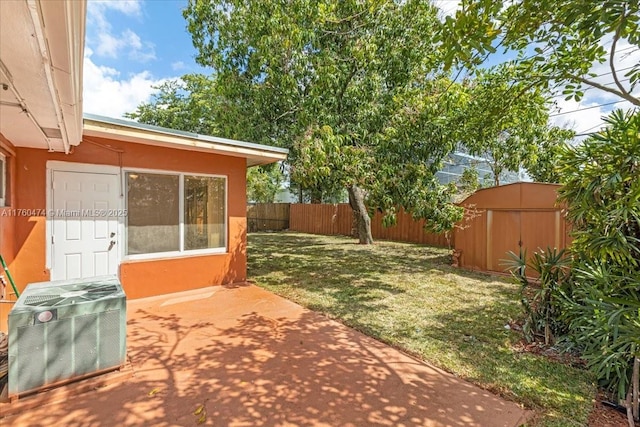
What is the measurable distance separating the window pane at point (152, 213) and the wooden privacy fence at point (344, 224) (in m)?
8.40

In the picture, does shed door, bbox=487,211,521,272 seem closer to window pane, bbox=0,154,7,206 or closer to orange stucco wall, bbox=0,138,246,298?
orange stucco wall, bbox=0,138,246,298

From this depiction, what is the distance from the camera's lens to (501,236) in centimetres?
737

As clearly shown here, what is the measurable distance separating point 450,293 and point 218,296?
4.17 m

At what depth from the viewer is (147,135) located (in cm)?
450

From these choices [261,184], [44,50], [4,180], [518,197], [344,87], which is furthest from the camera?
[261,184]

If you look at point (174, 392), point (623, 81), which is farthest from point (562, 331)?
point (174, 392)

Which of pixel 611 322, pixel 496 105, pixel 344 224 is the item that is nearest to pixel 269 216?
pixel 344 224

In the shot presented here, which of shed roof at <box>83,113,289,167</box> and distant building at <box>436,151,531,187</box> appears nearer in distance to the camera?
shed roof at <box>83,113,289,167</box>

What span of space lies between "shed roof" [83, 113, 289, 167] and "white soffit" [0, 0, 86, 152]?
1.04 meters

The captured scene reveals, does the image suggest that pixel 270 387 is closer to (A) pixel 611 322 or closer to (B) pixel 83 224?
(A) pixel 611 322

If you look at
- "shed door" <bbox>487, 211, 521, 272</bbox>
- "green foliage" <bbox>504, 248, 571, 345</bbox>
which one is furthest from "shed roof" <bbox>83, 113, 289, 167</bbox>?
"shed door" <bbox>487, 211, 521, 272</bbox>

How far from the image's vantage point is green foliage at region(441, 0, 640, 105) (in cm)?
267

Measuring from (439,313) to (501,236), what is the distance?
390 cm

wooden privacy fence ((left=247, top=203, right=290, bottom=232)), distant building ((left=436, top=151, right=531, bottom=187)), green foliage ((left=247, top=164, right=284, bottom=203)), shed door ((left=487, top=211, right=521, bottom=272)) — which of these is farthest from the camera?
green foliage ((left=247, top=164, right=284, bottom=203))
